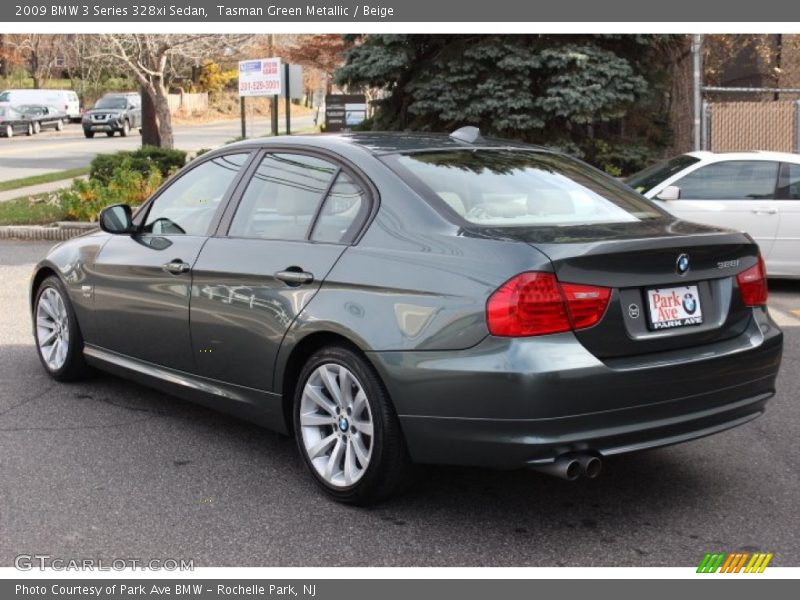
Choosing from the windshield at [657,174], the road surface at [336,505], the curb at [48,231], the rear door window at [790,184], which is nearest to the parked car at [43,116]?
the curb at [48,231]

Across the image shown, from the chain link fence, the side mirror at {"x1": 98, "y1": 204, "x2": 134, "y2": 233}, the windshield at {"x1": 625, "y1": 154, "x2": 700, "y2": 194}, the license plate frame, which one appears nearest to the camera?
the license plate frame

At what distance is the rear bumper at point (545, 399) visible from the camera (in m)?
3.90

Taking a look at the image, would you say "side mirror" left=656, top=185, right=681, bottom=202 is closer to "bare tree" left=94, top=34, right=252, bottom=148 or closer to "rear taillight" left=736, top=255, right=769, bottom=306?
"rear taillight" left=736, top=255, right=769, bottom=306

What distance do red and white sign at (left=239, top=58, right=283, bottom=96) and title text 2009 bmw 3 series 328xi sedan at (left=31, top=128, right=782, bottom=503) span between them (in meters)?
14.2

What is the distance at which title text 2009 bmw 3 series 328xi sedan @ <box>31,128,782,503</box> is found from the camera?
396cm

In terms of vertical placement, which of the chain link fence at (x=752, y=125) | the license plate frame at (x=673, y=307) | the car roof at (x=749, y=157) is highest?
the chain link fence at (x=752, y=125)

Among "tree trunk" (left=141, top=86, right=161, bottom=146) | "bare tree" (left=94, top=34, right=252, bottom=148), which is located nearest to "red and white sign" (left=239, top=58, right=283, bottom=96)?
"bare tree" (left=94, top=34, right=252, bottom=148)

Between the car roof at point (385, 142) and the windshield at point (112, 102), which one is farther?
the windshield at point (112, 102)

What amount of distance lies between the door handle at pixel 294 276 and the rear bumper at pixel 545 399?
59 cm

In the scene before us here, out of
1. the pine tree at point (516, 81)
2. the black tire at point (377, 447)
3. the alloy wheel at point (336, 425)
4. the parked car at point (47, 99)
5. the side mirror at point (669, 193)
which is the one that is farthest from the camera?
the parked car at point (47, 99)

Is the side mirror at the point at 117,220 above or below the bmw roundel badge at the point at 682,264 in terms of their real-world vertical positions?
above

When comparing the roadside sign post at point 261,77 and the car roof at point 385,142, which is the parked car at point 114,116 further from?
the car roof at point 385,142

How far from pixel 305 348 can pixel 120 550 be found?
119 centimetres

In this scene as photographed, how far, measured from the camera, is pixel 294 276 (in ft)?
15.4
